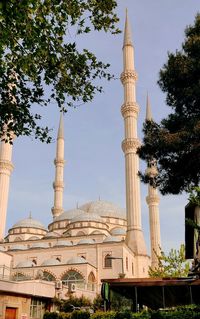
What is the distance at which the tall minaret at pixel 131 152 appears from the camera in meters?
37.4

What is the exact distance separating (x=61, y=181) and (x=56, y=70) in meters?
41.9

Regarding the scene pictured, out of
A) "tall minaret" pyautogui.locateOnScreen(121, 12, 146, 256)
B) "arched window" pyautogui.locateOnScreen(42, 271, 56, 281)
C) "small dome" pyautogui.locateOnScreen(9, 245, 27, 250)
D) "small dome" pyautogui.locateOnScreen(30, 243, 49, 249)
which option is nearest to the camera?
"arched window" pyautogui.locateOnScreen(42, 271, 56, 281)

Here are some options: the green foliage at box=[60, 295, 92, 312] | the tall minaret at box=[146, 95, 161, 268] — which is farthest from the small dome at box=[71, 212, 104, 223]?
the green foliage at box=[60, 295, 92, 312]

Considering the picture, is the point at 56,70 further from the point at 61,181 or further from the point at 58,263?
the point at 61,181

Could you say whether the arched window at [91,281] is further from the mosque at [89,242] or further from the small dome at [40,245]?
the small dome at [40,245]

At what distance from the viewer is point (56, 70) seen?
10.3 metres

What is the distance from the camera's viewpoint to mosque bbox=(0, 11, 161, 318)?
115ft

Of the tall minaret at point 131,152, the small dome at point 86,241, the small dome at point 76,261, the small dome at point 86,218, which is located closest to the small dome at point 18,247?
the small dome at point 86,241

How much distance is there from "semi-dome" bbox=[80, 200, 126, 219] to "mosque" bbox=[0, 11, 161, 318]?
4494 millimetres

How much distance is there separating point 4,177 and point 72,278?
12486 millimetres

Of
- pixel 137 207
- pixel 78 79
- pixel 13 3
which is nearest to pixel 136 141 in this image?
pixel 137 207

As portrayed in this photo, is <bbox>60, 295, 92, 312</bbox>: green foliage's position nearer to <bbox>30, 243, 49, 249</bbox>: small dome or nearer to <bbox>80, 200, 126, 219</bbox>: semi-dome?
<bbox>30, 243, 49, 249</bbox>: small dome

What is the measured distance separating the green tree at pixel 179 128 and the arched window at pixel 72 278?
21368mm

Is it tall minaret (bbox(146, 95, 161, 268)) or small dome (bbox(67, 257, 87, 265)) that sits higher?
tall minaret (bbox(146, 95, 161, 268))
